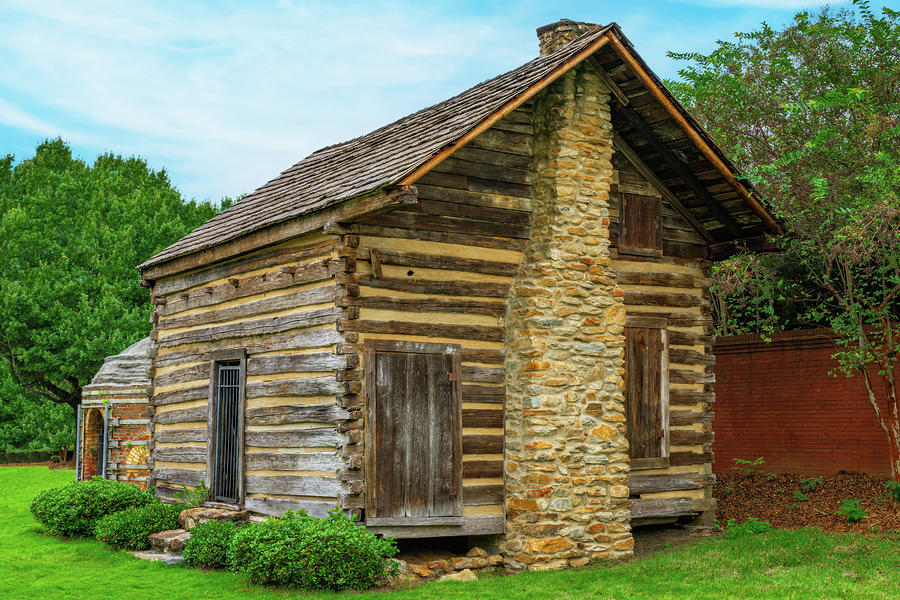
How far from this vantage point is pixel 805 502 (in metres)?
15.0

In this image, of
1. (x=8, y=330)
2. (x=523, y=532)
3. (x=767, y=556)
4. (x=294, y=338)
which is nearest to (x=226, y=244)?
(x=294, y=338)

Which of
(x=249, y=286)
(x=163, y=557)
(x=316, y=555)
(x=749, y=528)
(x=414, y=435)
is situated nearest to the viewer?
(x=316, y=555)

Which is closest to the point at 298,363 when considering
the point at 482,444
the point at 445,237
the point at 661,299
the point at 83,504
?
the point at 445,237

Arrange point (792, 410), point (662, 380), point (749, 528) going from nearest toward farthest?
point (749, 528), point (662, 380), point (792, 410)

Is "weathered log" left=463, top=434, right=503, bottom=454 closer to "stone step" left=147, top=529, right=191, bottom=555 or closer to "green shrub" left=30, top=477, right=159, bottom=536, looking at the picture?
"stone step" left=147, top=529, right=191, bottom=555

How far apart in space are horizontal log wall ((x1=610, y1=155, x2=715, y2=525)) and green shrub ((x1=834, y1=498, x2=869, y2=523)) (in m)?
1.85

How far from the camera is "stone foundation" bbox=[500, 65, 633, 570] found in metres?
11.9

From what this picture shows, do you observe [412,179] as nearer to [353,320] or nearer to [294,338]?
[353,320]

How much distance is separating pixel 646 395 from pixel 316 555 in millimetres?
5753

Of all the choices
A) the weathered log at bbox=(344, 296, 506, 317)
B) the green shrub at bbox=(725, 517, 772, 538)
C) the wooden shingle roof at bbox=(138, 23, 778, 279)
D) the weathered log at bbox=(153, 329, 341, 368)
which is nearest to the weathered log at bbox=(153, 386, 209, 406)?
the weathered log at bbox=(153, 329, 341, 368)

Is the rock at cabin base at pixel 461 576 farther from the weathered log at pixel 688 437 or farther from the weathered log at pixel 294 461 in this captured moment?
the weathered log at pixel 688 437

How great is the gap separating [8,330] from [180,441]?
1987cm

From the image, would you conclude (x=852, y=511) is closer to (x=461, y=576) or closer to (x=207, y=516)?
(x=461, y=576)

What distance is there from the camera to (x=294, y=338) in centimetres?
1228
